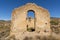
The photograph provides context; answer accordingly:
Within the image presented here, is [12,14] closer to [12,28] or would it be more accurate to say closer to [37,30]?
[12,28]

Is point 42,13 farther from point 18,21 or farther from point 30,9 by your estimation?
point 18,21

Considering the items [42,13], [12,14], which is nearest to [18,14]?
[12,14]

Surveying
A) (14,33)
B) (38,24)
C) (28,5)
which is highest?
(28,5)

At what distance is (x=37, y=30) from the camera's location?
14898mm

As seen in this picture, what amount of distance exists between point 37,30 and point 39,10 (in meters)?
2.39

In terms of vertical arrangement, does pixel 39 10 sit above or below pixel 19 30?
above

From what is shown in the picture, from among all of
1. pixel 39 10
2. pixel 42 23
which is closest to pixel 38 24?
pixel 42 23

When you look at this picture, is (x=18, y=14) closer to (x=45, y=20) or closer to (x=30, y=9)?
(x=30, y=9)

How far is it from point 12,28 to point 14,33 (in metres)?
0.66

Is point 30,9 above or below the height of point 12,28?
above

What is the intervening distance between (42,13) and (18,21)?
3.01 meters

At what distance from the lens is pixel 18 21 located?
14867mm

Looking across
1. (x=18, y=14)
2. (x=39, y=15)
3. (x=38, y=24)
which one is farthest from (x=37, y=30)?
(x=18, y=14)

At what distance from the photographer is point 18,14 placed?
49.2 feet
